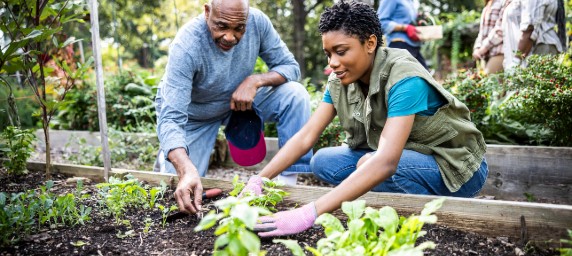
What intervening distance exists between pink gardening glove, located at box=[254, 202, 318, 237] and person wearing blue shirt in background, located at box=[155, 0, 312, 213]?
689 mm

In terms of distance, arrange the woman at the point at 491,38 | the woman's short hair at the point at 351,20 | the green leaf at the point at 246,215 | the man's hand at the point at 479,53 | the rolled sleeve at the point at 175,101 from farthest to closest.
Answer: the man's hand at the point at 479,53, the woman at the point at 491,38, the rolled sleeve at the point at 175,101, the woman's short hair at the point at 351,20, the green leaf at the point at 246,215

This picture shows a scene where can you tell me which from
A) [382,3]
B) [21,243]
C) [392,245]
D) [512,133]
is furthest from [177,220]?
[382,3]

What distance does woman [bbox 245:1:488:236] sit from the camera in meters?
1.88

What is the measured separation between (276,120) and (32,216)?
169cm

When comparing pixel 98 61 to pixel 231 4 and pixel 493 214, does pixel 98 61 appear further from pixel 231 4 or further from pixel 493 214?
pixel 493 214

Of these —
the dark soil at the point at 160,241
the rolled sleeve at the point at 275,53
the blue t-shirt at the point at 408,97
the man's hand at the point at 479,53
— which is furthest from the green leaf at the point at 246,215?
the man's hand at the point at 479,53

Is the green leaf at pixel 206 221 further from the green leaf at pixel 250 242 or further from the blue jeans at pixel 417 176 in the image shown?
the blue jeans at pixel 417 176

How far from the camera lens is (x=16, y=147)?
2891 millimetres

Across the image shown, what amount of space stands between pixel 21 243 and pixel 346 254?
1375 millimetres

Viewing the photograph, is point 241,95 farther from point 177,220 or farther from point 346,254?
point 346,254

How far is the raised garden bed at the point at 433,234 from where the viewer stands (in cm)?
179

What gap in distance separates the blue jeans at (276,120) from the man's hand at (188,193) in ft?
2.59

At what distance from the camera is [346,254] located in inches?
51.3

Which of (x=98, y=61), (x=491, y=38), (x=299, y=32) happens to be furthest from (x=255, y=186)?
(x=299, y=32)
